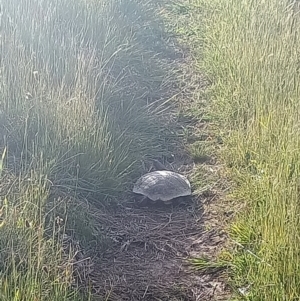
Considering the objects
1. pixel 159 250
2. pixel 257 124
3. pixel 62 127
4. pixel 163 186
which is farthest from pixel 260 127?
pixel 62 127

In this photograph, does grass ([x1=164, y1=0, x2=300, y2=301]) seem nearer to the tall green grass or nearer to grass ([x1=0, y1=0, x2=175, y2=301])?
the tall green grass

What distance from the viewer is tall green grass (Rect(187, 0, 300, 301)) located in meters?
2.93

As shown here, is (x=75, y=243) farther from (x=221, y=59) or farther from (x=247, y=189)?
(x=221, y=59)

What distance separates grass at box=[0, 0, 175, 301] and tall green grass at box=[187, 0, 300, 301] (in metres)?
0.59

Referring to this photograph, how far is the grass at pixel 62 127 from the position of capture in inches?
115

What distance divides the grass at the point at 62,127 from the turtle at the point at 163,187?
0.52 ft

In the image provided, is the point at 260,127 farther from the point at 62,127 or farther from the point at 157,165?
the point at 62,127

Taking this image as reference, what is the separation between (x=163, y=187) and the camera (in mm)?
4117

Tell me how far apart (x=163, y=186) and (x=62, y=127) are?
0.78 m

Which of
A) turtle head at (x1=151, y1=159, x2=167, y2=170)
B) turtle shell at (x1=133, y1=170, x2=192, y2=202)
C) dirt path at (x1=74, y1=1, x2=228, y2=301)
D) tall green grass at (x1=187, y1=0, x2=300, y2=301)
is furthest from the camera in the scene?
turtle head at (x1=151, y1=159, x2=167, y2=170)

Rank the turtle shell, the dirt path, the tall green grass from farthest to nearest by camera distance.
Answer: the turtle shell → the dirt path → the tall green grass

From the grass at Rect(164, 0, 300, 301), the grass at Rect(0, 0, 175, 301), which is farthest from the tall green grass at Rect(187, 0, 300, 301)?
the grass at Rect(0, 0, 175, 301)

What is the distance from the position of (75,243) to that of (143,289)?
463 millimetres

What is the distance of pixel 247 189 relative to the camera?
381 cm
